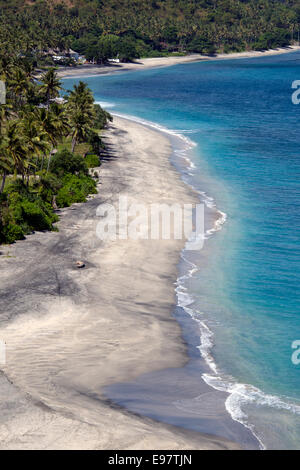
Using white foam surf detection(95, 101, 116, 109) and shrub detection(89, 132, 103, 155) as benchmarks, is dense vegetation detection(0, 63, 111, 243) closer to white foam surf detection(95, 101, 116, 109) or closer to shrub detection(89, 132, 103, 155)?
shrub detection(89, 132, 103, 155)

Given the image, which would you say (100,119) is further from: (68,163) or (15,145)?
(15,145)

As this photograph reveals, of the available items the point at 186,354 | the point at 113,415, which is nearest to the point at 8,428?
the point at 113,415

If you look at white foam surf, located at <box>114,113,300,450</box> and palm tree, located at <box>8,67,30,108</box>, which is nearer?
white foam surf, located at <box>114,113,300,450</box>

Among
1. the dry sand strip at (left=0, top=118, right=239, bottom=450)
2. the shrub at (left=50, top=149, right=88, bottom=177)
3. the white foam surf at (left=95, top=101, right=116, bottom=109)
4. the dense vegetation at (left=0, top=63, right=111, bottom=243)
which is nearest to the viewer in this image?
the dry sand strip at (left=0, top=118, right=239, bottom=450)

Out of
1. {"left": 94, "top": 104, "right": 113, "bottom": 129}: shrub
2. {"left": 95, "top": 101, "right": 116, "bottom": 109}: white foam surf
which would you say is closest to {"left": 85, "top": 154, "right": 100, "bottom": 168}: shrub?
{"left": 94, "top": 104, "right": 113, "bottom": 129}: shrub
